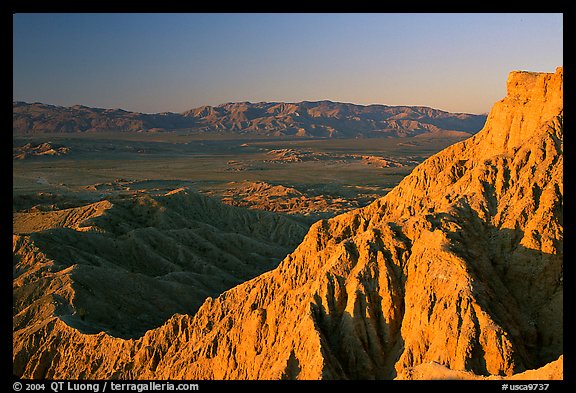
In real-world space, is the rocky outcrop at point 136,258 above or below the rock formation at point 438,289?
below

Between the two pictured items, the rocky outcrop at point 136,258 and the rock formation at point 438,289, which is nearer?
the rock formation at point 438,289

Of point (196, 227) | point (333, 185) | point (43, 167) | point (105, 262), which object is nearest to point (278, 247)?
point (196, 227)

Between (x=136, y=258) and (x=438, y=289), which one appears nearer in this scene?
(x=438, y=289)

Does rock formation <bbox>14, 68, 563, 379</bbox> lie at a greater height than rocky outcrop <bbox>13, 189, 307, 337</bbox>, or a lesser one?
greater

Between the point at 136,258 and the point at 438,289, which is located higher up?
the point at 438,289

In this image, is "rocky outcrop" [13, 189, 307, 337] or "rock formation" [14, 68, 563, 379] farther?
"rocky outcrop" [13, 189, 307, 337]
